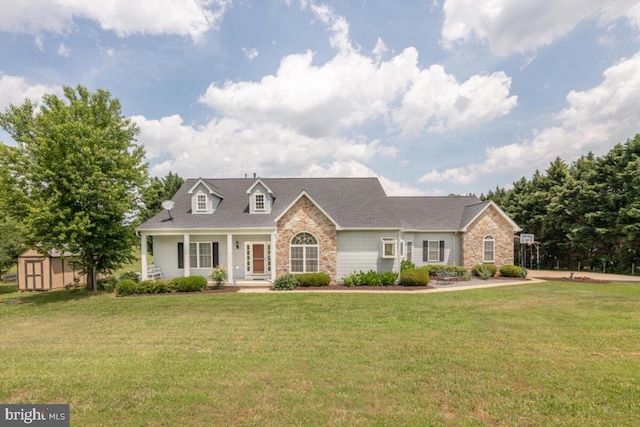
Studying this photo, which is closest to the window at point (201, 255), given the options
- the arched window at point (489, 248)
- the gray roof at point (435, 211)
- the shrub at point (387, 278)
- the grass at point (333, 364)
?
the grass at point (333, 364)

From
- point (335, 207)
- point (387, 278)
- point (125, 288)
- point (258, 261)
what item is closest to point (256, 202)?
point (258, 261)

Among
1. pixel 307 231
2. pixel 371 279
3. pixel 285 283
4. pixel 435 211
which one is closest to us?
pixel 285 283

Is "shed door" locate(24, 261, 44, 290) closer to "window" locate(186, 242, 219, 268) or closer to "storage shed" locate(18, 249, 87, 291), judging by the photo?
"storage shed" locate(18, 249, 87, 291)

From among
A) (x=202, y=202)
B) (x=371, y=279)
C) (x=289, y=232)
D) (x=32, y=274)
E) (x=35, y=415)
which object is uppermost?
(x=202, y=202)

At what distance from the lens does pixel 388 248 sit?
19547 mm

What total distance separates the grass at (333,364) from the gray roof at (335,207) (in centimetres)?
751

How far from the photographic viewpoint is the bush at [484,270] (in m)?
22.3

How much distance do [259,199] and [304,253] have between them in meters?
5.15

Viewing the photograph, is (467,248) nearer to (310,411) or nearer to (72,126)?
(310,411)

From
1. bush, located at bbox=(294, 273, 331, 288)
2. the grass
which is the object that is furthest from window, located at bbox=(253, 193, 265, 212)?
the grass

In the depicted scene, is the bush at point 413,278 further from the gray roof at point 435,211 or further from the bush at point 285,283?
the bush at point 285,283

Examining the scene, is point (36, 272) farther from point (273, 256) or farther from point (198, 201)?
point (273, 256)

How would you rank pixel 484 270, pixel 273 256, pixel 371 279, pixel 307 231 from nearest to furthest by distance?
pixel 371 279
pixel 273 256
pixel 307 231
pixel 484 270

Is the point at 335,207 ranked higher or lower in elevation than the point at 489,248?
higher
